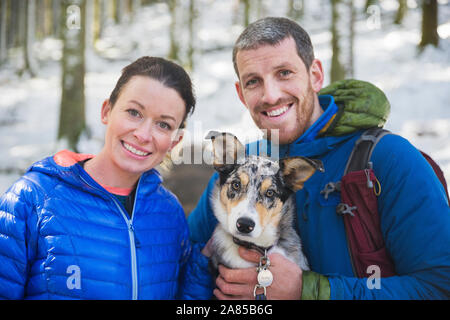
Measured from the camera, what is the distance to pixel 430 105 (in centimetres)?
1130

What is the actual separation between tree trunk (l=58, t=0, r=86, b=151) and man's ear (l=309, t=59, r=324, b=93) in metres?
8.29

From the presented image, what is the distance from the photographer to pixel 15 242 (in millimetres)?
2086

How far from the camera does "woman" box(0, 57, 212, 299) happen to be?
7.05 ft

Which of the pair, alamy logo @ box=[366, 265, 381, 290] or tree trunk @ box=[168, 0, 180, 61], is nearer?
alamy logo @ box=[366, 265, 381, 290]

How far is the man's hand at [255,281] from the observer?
2414mm

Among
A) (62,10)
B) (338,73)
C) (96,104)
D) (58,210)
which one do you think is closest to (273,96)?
(58,210)

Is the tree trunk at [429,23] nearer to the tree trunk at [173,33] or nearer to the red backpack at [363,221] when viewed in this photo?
the tree trunk at [173,33]

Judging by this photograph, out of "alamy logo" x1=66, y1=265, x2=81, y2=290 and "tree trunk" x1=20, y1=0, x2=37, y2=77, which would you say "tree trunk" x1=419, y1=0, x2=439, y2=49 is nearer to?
"alamy logo" x1=66, y1=265, x2=81, y2=290

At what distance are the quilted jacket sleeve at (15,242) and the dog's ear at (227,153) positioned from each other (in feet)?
4.49

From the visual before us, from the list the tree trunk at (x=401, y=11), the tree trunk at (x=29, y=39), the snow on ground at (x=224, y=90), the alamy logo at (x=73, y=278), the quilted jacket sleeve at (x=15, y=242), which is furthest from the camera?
the tree trunk at (x=401, y=11)

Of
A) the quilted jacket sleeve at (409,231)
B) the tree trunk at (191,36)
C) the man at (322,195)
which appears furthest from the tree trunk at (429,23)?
the quilted jacket sleeve at (409,231)

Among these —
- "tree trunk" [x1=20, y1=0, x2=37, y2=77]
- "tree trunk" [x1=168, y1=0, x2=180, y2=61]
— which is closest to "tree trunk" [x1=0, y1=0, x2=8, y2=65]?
"tree trunk" [x1=20, y1=0, x2=37, y2=77]
